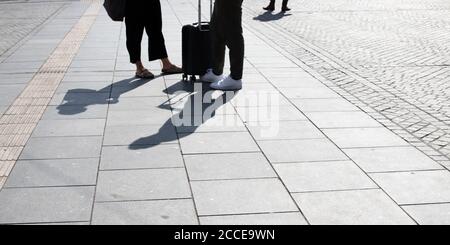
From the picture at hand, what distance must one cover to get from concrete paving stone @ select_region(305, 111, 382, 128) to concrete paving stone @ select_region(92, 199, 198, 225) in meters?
2.24

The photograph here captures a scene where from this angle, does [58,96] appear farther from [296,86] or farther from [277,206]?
[277,206]

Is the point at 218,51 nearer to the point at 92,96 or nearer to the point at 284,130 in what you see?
the point at 92,96

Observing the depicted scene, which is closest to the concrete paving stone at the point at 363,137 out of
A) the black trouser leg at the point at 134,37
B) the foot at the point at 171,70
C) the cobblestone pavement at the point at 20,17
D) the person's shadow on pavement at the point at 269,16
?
the foot at the point at 171,70

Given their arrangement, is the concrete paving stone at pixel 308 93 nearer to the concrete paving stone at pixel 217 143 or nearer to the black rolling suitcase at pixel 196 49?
the black rolling suitcase at pixel 196 49

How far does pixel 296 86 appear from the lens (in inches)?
285

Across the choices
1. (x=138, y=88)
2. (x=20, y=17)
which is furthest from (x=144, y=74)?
(x=20, y=17)

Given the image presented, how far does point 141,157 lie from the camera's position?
15.6ft

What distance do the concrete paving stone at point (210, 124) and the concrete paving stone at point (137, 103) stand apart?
0.52 meters

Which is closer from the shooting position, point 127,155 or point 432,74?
point 127,155

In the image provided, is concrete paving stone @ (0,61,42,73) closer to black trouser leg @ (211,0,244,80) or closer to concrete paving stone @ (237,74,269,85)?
black trouser leg @ (211,0,244,80)

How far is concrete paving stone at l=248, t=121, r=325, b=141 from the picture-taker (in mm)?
5348

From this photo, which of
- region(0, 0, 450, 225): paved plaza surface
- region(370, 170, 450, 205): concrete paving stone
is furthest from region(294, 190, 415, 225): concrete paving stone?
region(370, 170, 450, 205): concrete paving stone

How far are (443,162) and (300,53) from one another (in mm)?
4885
